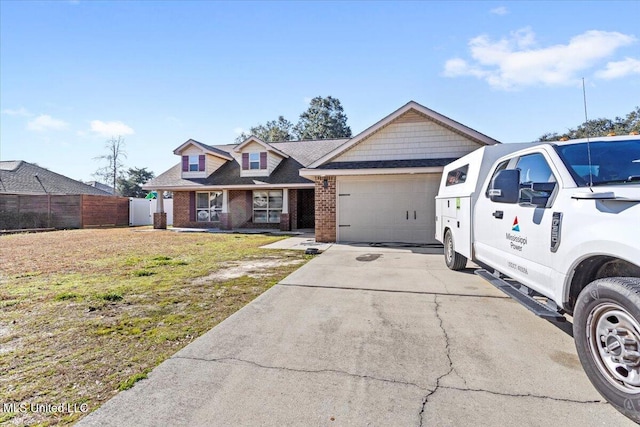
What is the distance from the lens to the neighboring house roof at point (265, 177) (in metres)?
17.9

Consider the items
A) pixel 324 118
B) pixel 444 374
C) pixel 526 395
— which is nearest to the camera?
pixel 526 395

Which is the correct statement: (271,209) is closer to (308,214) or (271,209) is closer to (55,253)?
(308,214)

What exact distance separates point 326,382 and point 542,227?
8.53ft

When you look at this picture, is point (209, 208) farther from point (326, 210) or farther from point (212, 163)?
point (326, 210)

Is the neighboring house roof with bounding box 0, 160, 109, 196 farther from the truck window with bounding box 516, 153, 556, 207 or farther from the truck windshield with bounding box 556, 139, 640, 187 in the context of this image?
the truck windshield with bounding box 556, 139, 640, 187

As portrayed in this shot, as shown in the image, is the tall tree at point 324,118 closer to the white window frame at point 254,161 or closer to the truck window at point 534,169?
the white window frame at point 254,161

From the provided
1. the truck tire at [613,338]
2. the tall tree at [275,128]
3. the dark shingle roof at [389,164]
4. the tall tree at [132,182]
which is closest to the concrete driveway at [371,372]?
the truck tire at [613,338]

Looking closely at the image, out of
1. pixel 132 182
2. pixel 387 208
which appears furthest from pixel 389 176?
pixel 132 182

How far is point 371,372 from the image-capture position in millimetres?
2783

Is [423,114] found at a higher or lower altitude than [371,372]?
higher

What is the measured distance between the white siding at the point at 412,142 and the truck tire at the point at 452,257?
5.50 meters

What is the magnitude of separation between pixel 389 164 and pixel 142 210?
22228 millimetres

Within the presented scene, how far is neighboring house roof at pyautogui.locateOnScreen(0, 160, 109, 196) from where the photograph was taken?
22.8 m

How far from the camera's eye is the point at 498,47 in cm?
886
